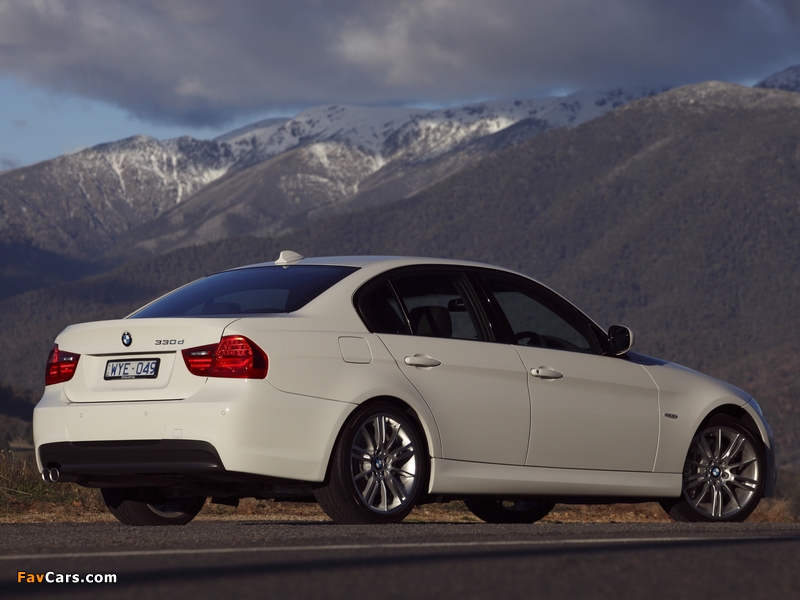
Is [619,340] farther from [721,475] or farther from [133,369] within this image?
[133,369]

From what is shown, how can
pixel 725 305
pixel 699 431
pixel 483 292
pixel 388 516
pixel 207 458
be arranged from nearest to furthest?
pixel 207 458 → pixel 388 516 → pixel 483 292 → pixel 699 431 → pixel 725 305

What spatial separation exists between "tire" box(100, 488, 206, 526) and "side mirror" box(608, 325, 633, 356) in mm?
2859

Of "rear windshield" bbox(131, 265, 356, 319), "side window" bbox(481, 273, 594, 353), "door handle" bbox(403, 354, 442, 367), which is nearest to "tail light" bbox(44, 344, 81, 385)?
"rear windshield" bbox(131, 265, 356, 319)

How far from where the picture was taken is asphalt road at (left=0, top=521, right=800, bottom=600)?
4152 mm

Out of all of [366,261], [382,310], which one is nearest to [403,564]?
[382,310]

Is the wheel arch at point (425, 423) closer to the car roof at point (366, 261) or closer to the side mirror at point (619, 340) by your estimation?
the car roof at point (366, 261)

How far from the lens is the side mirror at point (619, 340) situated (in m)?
7.94

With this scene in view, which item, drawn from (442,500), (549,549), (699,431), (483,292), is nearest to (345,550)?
(549,549)

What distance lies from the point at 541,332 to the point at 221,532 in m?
2.55

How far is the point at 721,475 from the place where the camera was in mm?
8250

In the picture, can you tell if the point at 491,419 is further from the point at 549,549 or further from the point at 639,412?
the point at 549,549

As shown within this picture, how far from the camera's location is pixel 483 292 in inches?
300

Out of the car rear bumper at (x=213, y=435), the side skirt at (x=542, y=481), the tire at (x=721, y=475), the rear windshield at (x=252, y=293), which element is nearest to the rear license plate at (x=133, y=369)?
the car rear bumper at (x=213, y=435)

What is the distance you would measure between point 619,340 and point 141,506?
10.1ft
